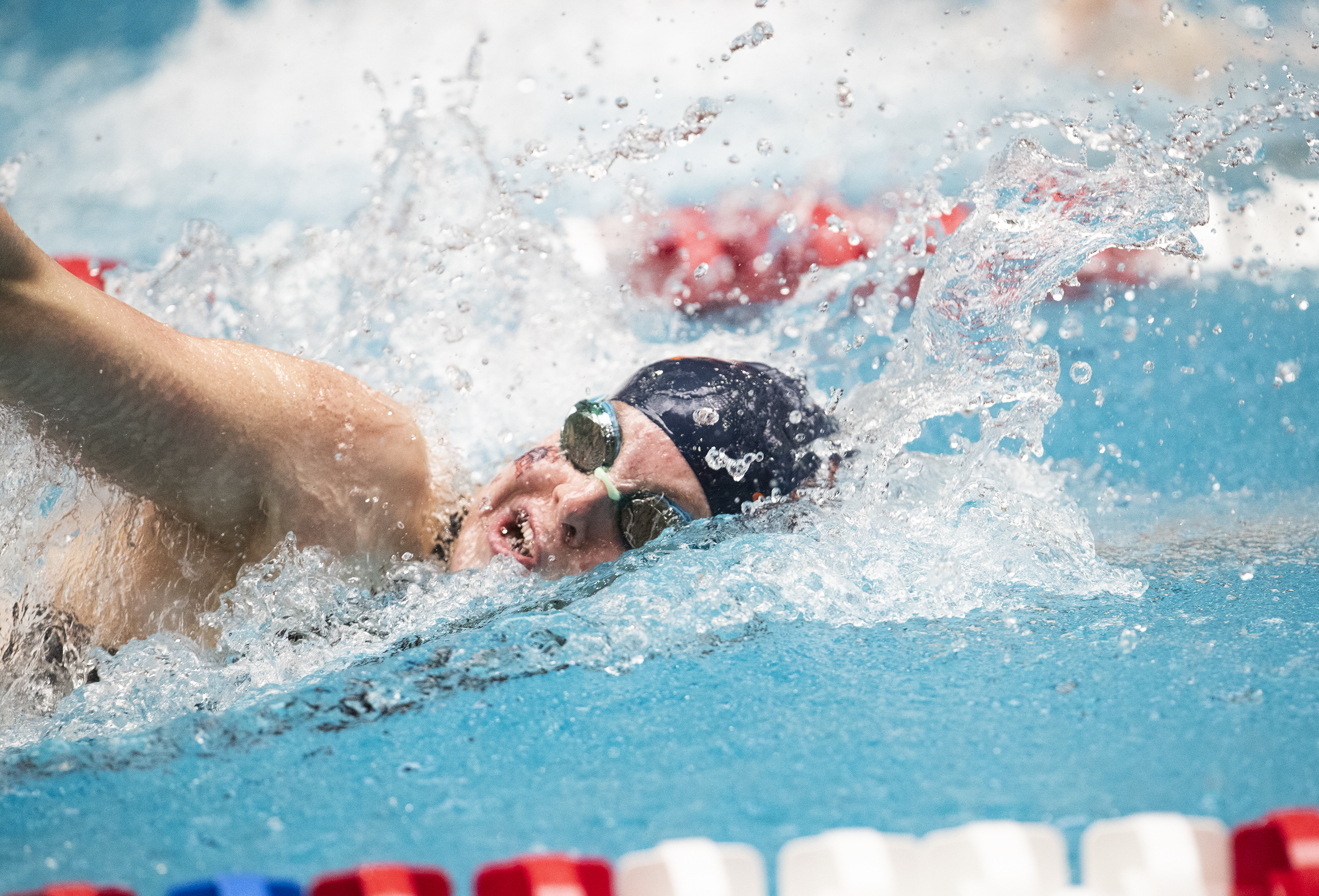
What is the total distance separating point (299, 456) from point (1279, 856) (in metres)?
1.19

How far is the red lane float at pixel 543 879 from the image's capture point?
2.56 feet

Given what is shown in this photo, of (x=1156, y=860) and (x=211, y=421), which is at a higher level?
(x=211, y=421)

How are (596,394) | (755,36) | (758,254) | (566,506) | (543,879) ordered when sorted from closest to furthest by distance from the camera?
(543,879) < (566,506) < (755,36) < (596,394) < (758,254)

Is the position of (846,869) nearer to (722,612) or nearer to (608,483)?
(722,612)

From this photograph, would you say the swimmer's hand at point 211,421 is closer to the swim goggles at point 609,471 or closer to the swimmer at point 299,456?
the swimmer at point 299,456

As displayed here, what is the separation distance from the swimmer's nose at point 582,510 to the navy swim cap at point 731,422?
6.3 inches

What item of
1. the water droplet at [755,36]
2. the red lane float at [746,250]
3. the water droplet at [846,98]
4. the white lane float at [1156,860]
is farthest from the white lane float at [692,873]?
the water droplet at [846,98]

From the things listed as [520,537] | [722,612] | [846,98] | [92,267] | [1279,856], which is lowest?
[1279,856]

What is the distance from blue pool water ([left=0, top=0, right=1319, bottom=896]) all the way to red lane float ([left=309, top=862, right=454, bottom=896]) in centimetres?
5

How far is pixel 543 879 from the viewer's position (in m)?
0.78

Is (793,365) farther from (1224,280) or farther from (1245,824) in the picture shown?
(1224,280)

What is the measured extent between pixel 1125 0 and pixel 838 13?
1.39 meters

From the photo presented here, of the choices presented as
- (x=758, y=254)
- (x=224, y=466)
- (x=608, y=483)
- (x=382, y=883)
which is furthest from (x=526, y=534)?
(x=758, y=254)

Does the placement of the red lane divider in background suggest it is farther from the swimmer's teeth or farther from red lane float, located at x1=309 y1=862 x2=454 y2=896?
the swimmer's teeth
